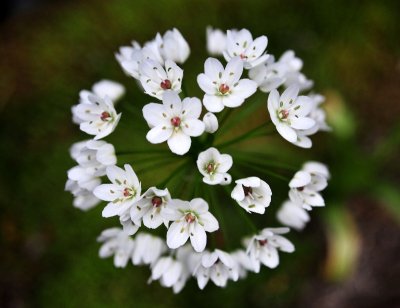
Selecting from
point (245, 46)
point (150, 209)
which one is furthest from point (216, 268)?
point (245, 46)

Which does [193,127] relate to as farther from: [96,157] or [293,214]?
[293,214]

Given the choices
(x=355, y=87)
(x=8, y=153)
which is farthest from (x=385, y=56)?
(x=8, y=153)

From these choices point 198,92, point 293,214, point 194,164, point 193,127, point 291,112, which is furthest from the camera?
point 198,92

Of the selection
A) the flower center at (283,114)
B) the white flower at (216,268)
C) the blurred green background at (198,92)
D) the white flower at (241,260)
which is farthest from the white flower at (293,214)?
the blurred green background at (198,92)

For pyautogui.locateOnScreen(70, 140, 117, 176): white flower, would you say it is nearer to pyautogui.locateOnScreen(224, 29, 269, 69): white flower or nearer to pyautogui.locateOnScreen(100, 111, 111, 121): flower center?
pyautogui.locateOnScreen(100, 111, 111, 121): flower center

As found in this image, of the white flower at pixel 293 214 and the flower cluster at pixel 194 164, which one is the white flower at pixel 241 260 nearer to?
the flower cluster at pixel 194 164

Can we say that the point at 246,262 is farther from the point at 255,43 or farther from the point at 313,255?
the point at 313,255

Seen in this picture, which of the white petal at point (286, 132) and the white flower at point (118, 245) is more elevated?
the white petal at point (286, 132)
